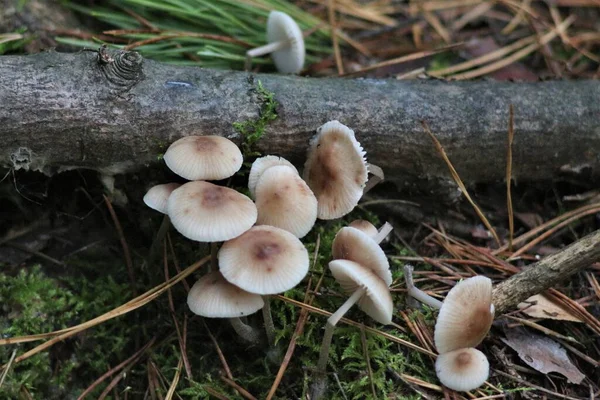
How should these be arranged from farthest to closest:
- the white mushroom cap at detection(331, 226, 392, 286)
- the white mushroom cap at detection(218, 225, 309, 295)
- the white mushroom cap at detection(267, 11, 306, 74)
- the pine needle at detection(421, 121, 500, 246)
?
the white mushroom cap at detection(267, 11, 306, 74)
the pine needle at detection(421, 121, 500, 246)
the white mushroom cap at detection(331, 226, 392, 286)
the white mushroom cap at detection(218, 225, 309, 295)

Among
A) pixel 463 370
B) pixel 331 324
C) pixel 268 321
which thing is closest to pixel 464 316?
pixel 463 370

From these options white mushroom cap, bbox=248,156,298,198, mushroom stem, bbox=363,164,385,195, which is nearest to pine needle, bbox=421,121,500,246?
mushroom stem, bbox=363,164,385,195

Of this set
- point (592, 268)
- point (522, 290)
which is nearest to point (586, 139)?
point (592, 268)

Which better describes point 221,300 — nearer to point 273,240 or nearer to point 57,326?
point 273,240

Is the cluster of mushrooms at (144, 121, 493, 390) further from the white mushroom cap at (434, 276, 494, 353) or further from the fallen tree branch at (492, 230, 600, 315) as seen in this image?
the fallen tree branch at (492, 230, 600, 315)

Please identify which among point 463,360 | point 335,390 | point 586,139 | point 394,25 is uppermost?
point 394,25

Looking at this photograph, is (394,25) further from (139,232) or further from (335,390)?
(335,390)

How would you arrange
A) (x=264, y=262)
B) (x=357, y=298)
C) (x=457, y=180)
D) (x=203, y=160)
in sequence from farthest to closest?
(x=457, y=180) → (x=203, y=160) → (x=357, y=298) → (x=264, y=262)
